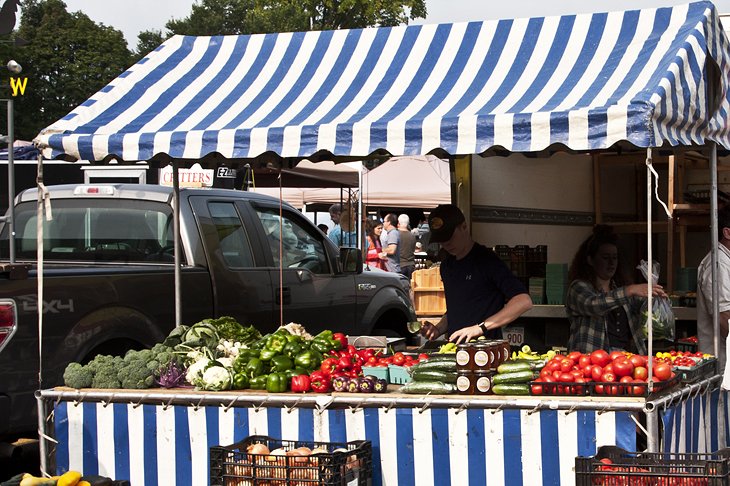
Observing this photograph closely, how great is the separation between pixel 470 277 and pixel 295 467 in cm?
281

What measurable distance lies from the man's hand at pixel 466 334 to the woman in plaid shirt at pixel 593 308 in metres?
0.95

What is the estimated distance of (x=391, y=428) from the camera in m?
5.83

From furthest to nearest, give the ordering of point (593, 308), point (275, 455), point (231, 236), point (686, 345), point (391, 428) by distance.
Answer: point (231, 236) → point (686, 345) → point (593, 308) → point (391, 428) → point (275, 455)

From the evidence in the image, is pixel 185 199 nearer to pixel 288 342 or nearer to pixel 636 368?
pixel 288 342

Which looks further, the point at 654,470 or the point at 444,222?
the point at 444,222

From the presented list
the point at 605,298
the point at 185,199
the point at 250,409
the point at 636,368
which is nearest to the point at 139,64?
the point at 185,199

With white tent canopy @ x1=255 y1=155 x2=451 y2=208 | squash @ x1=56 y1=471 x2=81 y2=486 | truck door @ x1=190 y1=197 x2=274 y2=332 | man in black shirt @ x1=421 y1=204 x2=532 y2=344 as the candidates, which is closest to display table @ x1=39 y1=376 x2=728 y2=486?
squash @ x1=56 y1=471 x2=81 y2=486

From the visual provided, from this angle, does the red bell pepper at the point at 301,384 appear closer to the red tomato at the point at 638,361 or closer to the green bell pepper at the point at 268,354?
the green bell pepper at the point at 268,354

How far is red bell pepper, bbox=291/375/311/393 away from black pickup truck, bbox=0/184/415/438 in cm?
212

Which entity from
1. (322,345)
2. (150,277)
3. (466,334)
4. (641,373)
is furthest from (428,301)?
(641,373)

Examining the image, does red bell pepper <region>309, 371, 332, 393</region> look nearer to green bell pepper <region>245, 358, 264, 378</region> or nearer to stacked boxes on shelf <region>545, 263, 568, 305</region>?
green bell pepper <region>245, 358, 264, 378</region>

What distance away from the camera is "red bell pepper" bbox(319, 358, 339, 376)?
20.3ft

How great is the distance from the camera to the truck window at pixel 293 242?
375 inches

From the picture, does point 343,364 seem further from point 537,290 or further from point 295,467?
point 537,290
